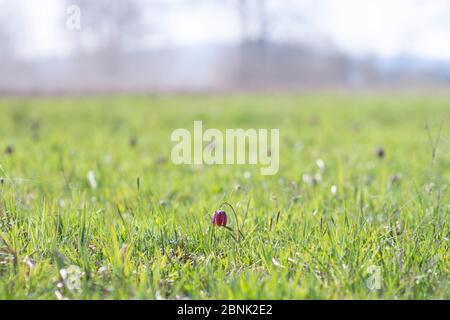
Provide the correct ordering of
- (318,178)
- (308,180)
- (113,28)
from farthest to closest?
(113,28) → (318,178) → (308,180)

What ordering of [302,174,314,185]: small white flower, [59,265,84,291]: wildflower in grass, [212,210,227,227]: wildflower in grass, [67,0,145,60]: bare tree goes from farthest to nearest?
[67,0,145,60]: bare tree → [302,174,314,185]: small white flower → [212,210,227,227]: wildflower in grass → [59,265,84,291]: wildflower in grass

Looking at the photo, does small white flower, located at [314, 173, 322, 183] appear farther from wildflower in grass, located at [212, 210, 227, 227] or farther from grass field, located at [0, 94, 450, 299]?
wildflower in grass, located at [212, 210, 227, 227]

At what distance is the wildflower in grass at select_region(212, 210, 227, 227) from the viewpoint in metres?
1.92

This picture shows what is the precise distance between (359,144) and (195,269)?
421cm

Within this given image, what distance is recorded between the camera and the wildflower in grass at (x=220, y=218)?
1.92 metres

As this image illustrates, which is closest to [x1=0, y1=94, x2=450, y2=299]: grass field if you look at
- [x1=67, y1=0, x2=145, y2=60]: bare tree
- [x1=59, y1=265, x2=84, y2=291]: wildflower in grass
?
[x1=59, y1=265, x2=84, y2=291]: wildflower in grass

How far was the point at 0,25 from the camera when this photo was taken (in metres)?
27.8

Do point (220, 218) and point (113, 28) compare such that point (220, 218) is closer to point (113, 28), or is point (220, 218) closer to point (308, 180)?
point (308, 180)

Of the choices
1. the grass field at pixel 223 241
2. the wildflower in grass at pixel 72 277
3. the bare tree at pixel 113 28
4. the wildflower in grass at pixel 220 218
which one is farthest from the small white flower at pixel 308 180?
the bare tree at pixel 113 28

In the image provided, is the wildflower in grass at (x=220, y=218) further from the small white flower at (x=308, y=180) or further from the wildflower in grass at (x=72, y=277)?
the small white flower at (x=308, y=180)

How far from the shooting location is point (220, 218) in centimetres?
193

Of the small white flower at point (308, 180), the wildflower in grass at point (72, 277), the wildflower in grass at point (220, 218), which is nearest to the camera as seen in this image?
the wildflower in grass at point (72, 277)

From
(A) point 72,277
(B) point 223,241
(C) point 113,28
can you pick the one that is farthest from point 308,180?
(C) point 113,28
